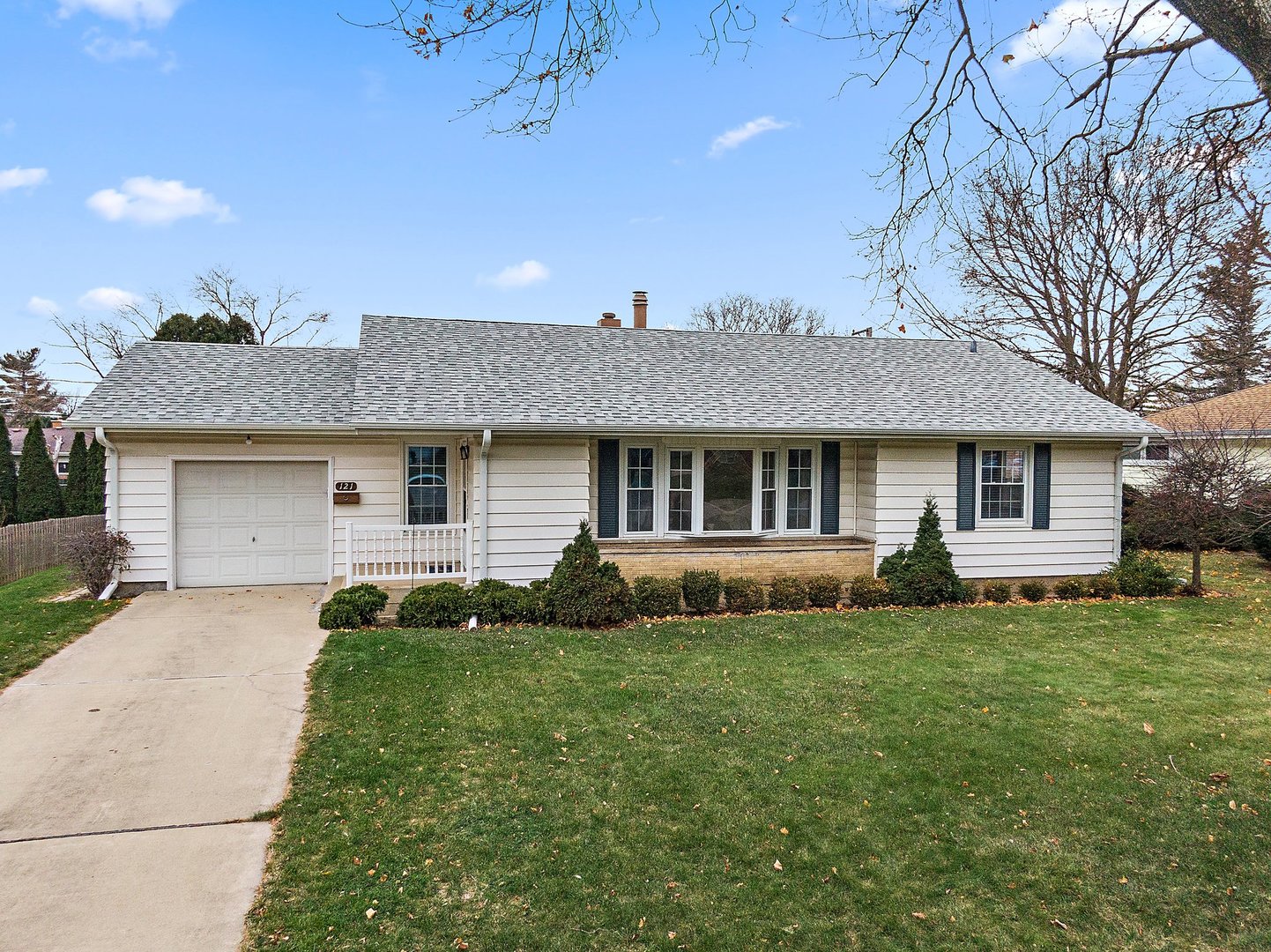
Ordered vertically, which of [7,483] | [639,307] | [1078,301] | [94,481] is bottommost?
[7,483]

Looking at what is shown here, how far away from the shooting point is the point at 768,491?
11.8 m

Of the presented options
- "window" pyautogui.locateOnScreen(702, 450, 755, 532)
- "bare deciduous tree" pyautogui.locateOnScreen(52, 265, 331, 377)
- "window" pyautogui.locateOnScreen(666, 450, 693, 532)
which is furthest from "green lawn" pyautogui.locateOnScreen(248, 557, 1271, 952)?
"bare deciduous tree" pyautogui.locateOnScreen(52, 265, 331, 377)

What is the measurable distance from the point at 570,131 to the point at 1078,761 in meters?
5.92

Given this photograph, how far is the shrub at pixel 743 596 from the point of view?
1009 centimetres

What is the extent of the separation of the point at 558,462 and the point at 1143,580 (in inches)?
380

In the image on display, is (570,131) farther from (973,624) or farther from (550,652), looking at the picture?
(973,624)

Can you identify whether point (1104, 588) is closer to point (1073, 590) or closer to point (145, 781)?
point (1073, 590)

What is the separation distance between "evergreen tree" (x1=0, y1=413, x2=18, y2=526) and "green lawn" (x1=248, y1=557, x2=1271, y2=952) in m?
21.0

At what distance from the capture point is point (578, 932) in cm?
334

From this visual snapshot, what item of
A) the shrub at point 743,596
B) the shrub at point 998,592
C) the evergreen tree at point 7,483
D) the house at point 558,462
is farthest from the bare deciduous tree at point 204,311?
the shrub at point 998,592

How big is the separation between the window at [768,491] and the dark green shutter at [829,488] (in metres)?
0.87

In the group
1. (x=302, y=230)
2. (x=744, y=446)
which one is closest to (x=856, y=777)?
(x=744, y=446)

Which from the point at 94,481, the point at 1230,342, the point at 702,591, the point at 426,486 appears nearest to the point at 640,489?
the point at 702,591

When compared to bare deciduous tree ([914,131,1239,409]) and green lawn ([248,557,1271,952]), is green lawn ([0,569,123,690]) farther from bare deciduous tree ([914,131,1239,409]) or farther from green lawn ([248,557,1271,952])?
bare deciduous tree ([914,131,1239,409])
